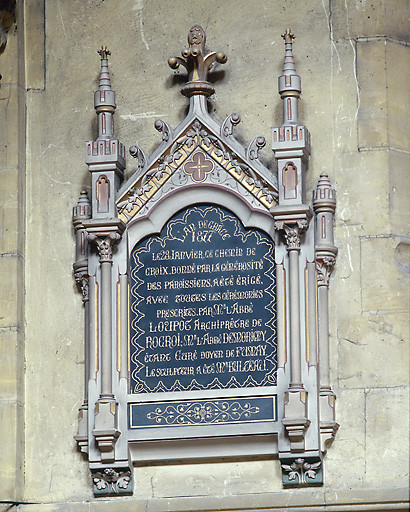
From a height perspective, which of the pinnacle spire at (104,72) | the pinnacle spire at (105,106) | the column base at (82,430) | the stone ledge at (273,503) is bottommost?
the stone ledge at (273,503)

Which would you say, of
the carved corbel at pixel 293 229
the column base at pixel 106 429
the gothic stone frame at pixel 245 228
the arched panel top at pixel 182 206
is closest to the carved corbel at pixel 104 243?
the gothic stone frame at pixel 245 228

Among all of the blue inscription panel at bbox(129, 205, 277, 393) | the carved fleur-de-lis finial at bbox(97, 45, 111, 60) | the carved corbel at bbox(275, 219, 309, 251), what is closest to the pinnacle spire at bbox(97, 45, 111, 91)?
the carved fleur-de-lis finial at bbox(97, 45, 111, 60)

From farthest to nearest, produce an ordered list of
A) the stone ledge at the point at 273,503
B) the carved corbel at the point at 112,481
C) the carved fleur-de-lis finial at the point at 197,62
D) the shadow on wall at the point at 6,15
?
the shadow on wall at the point at 6,15, the carved fleur-de-lis finial at the point at 197,62, the carved corbel at the point at 112,481, the stone ledge at the point at 273,503

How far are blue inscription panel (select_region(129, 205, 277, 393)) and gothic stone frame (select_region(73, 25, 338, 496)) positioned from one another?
6 cm

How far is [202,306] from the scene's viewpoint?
9.20 metres

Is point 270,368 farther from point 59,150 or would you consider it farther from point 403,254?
point 59,150

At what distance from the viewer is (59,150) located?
9797 mm

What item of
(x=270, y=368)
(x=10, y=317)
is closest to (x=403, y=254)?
(x=270, y=368)

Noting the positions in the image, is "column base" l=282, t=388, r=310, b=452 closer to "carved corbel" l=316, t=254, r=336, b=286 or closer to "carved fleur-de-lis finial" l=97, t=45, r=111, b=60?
"carved corbel" l=316, t=254, r=336, b=286

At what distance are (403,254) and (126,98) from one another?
2.08 meters

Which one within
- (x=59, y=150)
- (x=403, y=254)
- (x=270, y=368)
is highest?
(x=59, y=150)

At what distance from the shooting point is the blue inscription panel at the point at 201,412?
29.3ft

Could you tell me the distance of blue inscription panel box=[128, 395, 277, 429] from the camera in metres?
8.95

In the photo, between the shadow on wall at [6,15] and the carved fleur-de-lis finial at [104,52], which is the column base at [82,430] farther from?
the shadow on wall at [6,15]
